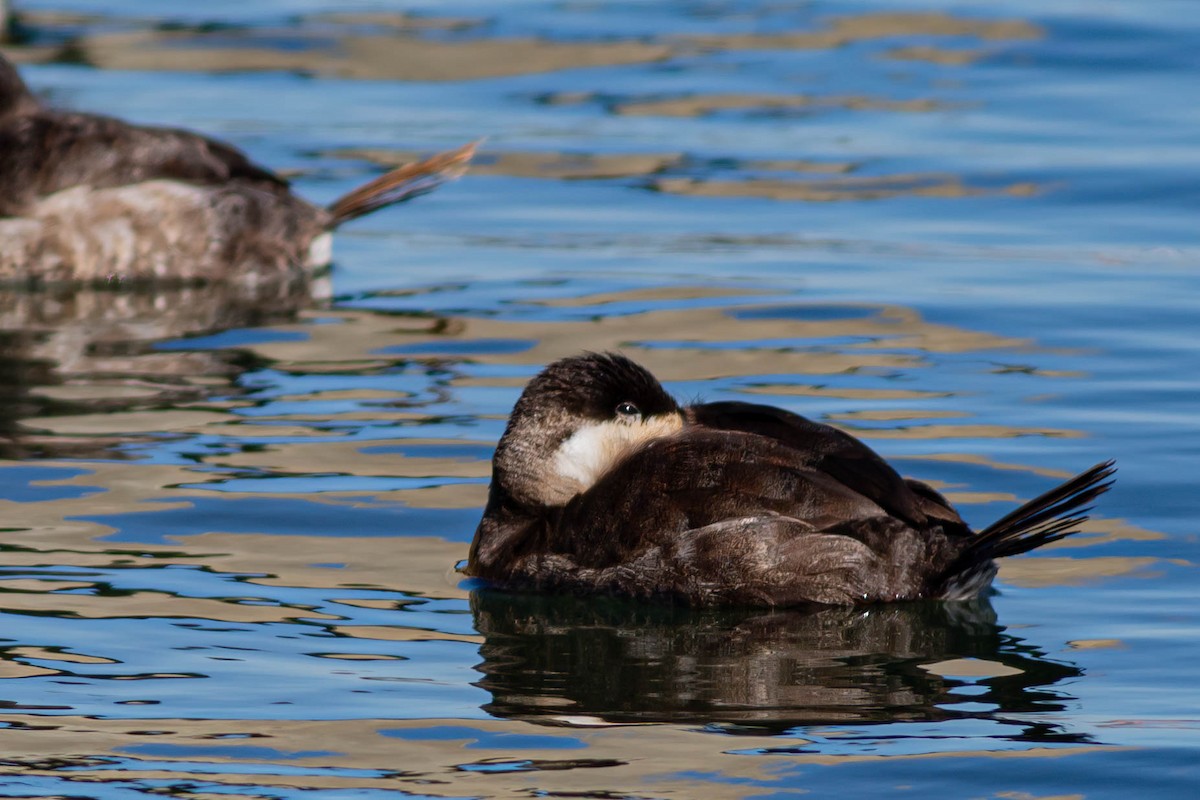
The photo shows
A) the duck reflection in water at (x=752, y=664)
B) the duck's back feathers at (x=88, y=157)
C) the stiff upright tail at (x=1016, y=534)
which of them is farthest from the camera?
the duck's back feathers at (x=88, y=157)

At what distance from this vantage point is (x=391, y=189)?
11.6 meters

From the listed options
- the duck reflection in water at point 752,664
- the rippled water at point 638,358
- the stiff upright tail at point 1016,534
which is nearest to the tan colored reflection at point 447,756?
the rippled water at point 638,358

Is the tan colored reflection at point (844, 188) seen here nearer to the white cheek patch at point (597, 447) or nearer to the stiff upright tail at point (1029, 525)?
the white cheek patch at point (597, 447)

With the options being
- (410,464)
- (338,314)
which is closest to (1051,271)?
(338,314)

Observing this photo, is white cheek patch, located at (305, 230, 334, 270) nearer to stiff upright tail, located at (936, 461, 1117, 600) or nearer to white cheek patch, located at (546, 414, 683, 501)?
white cheek patch, located at (546, 414, 683, 501)

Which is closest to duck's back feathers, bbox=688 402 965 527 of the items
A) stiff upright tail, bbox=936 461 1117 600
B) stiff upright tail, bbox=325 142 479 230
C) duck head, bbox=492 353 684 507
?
stiff upright tail, bbox=936 461 1117 600

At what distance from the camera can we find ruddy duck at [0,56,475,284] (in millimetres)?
11406

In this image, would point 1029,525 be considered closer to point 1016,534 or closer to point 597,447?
point 1016,534

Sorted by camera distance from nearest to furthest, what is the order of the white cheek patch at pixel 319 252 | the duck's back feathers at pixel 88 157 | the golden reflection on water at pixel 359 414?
the golden reflection on water at pixel 359 414
the duck's back feathers at pixel 88 157
the white cheek patch at pixel 319 252

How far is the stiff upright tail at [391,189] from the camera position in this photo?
11406 millimetres

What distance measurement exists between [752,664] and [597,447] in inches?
44.6

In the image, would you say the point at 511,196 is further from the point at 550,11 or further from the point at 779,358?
the point at 550,11

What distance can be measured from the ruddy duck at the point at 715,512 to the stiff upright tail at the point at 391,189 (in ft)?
15.7

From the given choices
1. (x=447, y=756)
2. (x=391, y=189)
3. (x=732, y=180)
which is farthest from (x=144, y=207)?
(x=447, y=756)
